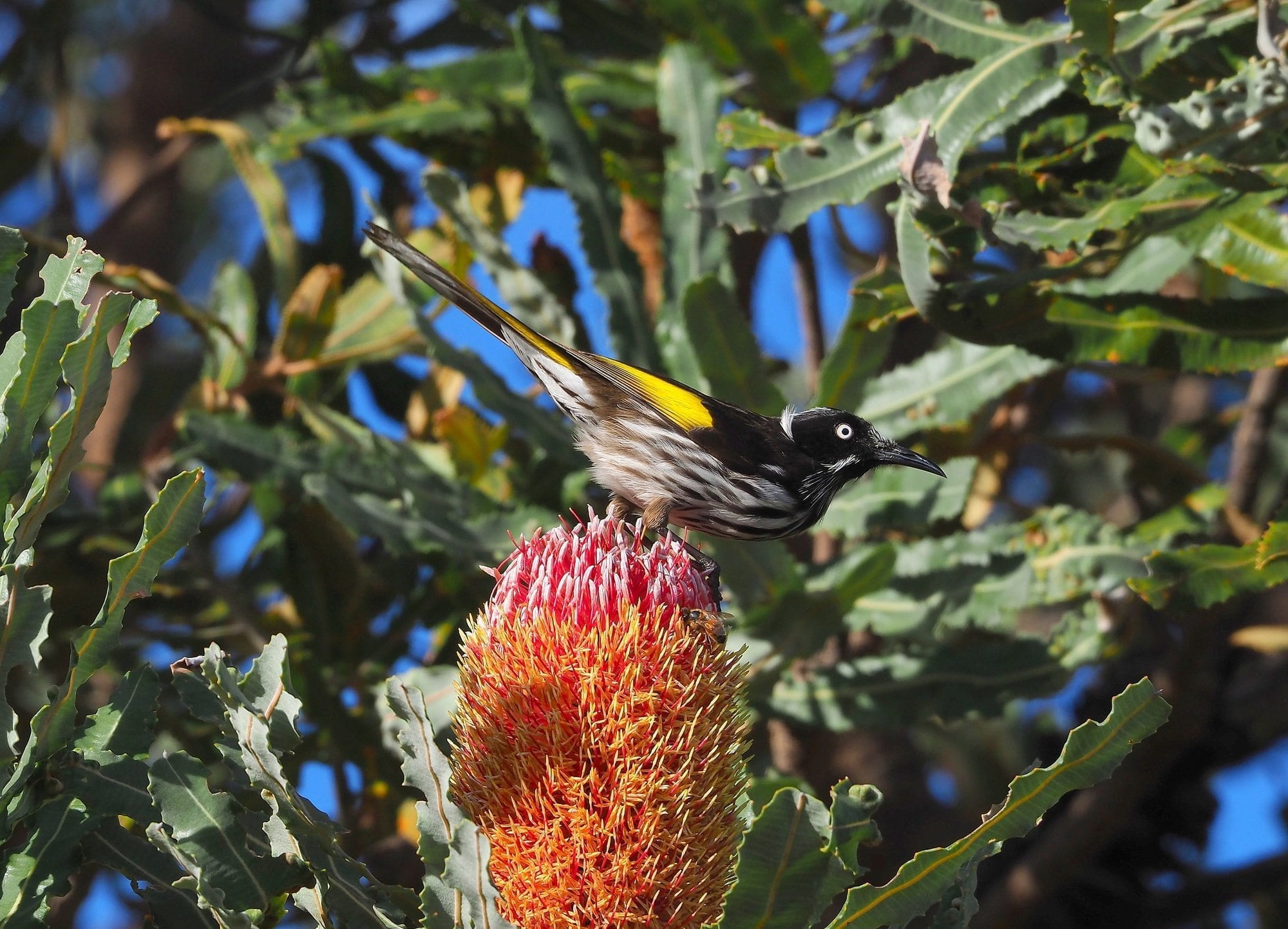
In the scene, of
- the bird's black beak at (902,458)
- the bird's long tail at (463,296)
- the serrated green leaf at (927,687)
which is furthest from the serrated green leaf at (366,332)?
the serrated green leaf at (927,687)

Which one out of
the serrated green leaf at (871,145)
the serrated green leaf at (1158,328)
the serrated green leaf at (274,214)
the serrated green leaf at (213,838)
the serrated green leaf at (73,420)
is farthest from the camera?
the serrated green leaf at (274,214)

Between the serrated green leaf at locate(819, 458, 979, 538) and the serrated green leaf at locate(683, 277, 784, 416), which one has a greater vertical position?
the serrated green leaf at locate(683, 277, 784, 416)

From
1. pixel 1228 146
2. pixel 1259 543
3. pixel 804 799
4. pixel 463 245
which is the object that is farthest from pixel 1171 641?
pixel 804 799

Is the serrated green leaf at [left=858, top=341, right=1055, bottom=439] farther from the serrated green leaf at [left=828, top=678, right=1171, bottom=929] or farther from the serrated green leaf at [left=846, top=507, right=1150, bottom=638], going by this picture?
the serrated green leaf at [left=828, top=678, right=1171, bottom=929]

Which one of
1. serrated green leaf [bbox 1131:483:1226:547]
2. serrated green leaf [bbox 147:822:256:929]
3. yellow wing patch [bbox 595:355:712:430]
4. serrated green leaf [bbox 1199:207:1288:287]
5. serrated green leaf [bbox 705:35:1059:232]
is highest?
serrated green leaf [bbox 147:822:256:929]

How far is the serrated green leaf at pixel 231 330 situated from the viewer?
4.38m

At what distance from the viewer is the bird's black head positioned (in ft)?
11.7

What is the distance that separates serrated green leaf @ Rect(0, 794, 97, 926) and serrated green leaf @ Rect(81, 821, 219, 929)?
0.06 metres

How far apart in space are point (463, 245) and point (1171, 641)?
2666 millimetres

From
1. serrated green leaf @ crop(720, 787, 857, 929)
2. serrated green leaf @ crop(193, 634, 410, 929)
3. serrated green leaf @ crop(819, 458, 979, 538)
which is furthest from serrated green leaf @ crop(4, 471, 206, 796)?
serrated green leaf @ crop(819, 458, 979, 538)

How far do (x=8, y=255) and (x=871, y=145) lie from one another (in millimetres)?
1977

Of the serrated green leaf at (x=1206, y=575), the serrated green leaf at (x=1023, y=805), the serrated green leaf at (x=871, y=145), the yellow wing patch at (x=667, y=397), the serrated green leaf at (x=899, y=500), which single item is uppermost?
the serrated green leaf at (x=871, y=145)

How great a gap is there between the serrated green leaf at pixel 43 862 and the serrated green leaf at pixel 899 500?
2308 millimetres

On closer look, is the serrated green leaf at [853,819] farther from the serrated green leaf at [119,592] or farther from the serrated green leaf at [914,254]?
the serrated green leaf at [914,254]
